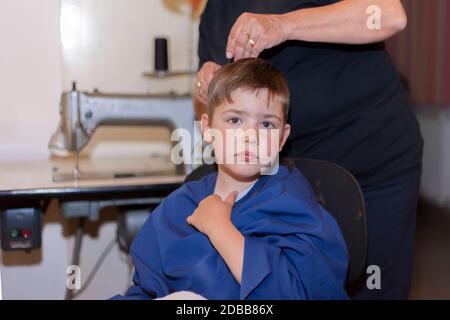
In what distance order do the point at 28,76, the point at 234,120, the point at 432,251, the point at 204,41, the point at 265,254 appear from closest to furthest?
the point at 265,254 < the point at 234,120 < the point at 204,41 < the point at 28,76 < the point at 432,251

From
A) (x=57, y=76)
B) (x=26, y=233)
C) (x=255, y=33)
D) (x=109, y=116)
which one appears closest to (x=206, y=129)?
(x=255, y=33)

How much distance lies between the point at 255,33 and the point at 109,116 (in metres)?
0.78

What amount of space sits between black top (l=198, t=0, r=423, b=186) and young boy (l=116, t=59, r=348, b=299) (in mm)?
210

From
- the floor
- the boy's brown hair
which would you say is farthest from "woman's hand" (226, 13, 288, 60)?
the floor

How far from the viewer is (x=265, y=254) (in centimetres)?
102

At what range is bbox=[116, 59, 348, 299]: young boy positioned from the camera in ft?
3.40

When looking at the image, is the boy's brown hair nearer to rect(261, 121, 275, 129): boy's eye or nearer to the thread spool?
rect(261, 121, 275, 129): boy's eye

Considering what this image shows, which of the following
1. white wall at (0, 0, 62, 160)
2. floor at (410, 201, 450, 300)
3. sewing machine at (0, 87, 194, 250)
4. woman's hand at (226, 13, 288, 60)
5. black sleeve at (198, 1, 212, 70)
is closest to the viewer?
woman's hand at (226, 13, 288, 60)

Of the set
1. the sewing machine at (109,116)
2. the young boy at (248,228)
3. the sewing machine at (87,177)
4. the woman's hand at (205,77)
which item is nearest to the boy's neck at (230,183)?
the young boy at (248,228)

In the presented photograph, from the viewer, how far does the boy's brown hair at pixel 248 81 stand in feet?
3.64

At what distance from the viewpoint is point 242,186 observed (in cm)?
121

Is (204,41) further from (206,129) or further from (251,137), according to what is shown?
(251,137)

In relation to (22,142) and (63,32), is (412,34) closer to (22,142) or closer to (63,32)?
(63,32)
